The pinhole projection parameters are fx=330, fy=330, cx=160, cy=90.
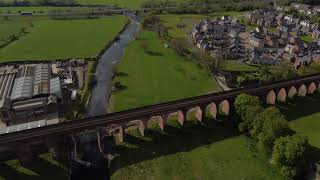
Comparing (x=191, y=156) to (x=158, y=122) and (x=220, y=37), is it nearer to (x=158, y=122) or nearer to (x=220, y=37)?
(x=158, y=122)

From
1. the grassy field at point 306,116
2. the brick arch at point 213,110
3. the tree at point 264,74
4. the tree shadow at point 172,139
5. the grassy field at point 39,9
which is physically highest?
the grassy field at point 39,9

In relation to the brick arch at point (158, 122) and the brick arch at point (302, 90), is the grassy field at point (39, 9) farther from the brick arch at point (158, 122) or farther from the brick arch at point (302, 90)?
the brick arch at point (302, 90)

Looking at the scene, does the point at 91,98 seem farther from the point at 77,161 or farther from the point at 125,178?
the point at 125,178

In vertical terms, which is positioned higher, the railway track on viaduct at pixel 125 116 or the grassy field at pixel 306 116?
the railway track on viaduct at pixel 125 116

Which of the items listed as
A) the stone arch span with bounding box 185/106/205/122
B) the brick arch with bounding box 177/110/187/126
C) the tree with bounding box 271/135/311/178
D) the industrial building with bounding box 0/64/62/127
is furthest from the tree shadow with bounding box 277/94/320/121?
the industrial building with bounding box 0/64/62/127

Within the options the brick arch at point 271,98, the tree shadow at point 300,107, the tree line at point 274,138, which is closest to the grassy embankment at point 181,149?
the tree line at point 274,138

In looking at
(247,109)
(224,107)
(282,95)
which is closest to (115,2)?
(282,95)

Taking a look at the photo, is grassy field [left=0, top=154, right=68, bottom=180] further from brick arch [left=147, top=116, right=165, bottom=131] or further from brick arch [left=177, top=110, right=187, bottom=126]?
brick arch [left=177, top=110, right=187, bottom=126]

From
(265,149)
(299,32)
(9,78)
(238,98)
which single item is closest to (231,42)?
(299,32)
